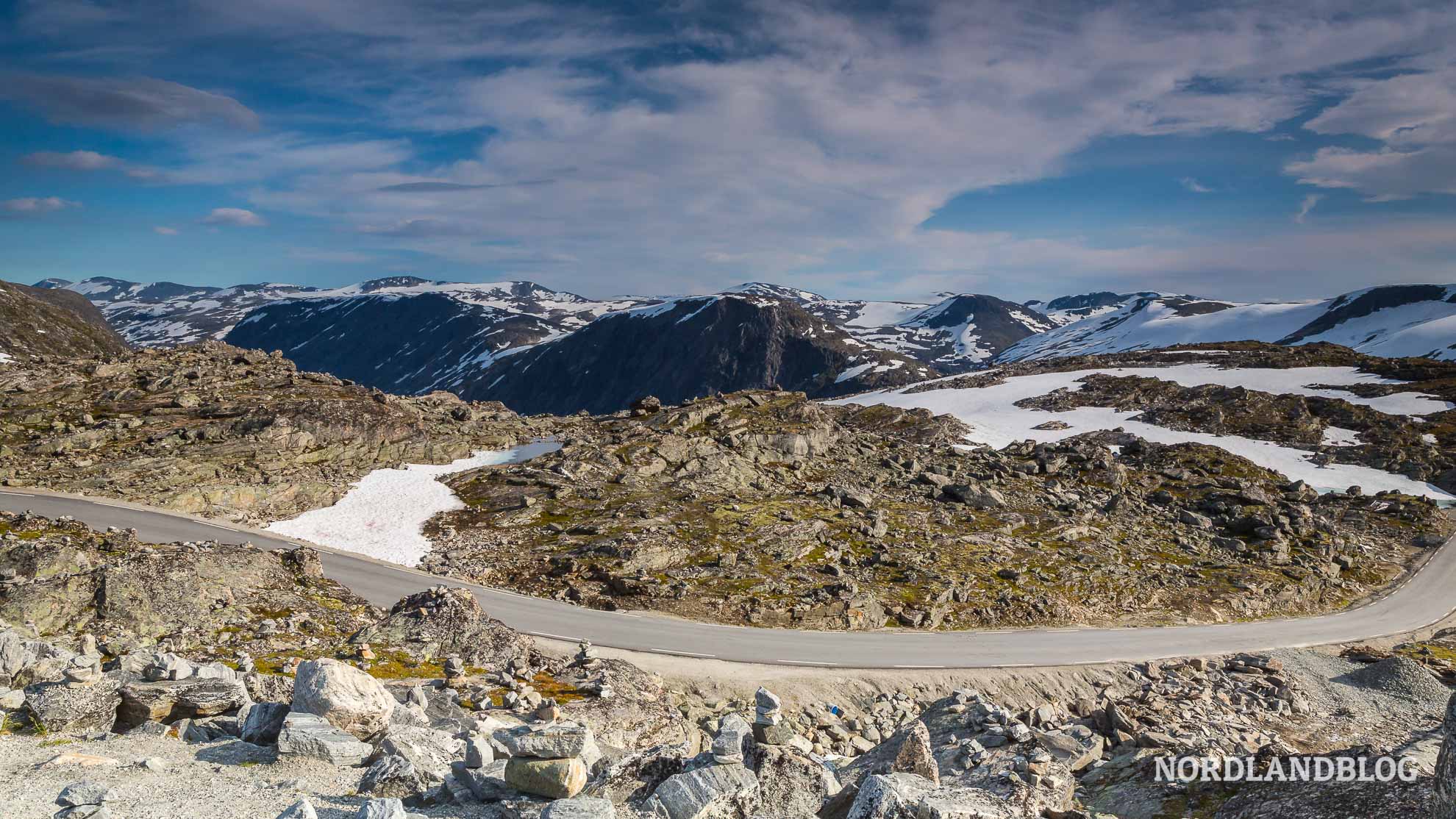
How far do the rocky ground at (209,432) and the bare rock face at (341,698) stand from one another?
120ft

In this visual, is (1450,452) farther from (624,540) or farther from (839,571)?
(624,540)

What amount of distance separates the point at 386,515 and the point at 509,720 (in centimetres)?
3306

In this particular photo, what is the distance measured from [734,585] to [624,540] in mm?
8402

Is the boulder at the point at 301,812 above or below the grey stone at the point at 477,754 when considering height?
above

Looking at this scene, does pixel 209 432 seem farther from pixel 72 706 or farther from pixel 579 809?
pixel 579 809

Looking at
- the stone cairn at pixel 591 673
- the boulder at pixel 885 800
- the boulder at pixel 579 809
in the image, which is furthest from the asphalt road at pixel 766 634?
the boulder at pixel 579 809

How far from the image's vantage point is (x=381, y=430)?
61.5m

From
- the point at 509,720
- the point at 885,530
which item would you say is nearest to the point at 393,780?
the point at 509,720

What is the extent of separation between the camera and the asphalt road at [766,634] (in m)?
35.8

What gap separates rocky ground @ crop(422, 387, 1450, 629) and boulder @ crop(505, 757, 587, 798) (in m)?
28.7

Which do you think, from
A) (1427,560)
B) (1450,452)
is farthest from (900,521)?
(1450,452)

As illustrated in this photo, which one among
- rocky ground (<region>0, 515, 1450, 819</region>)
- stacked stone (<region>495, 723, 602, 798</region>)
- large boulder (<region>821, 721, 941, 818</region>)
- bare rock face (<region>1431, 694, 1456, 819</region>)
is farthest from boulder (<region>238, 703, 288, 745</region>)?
bare rock face (<region>1431, 694, 1456, 819</region>)

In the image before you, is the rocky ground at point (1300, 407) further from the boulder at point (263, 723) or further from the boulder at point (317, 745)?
the boulder at point (263, 723)

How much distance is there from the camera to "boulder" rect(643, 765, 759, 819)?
40.0 feet
